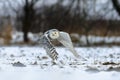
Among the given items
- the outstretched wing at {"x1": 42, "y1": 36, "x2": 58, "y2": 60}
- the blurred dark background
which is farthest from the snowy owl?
the blurred dark background

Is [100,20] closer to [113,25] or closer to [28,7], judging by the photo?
[113,25]

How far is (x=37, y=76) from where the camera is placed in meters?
6.36

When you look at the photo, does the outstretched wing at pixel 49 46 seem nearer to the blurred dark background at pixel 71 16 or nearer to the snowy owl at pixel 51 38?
the snowy owl at pixel 51 38

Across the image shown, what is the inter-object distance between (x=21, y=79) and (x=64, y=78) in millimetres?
559

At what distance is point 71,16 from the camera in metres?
24.9

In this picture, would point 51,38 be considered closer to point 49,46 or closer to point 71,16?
point 49,46

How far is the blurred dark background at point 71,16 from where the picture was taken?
24.1 metres

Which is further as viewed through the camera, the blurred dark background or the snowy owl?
the blurred dark background

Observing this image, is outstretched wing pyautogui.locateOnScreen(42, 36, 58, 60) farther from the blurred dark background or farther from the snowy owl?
the blurred dark background

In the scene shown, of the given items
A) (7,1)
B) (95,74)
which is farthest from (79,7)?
(95,74)

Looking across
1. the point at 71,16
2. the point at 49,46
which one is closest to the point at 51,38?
the point at 49,46

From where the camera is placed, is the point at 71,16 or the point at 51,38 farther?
the point at 71,16

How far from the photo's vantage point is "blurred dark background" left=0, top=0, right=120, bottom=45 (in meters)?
24.1

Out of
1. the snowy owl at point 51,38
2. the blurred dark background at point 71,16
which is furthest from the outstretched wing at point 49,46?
the blurred dark background at point 71,16
